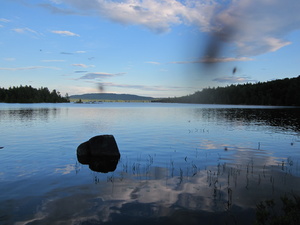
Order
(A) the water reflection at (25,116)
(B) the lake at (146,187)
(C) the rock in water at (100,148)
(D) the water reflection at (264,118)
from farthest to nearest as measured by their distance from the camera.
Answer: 1. (A) the water reflection at (25,116)
2. (D) the water reflection at (264,118)
3. (C) the rock in water at (100,148)
4. (B) the lake at (146,187)

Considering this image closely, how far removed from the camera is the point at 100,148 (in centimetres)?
2066

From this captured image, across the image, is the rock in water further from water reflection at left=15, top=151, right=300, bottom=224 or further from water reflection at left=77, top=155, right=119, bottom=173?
water reflection at left=15, top=151, right=300, bottom=224

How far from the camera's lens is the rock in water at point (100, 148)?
2048 centimetres

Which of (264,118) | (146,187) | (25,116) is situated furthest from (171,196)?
(25,116)

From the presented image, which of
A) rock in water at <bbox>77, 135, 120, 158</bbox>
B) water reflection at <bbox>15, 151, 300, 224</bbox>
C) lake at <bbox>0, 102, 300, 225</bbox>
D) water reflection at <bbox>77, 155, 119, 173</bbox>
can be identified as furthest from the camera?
rock in water at <bbox>77, 135, 120, 158</bbox>

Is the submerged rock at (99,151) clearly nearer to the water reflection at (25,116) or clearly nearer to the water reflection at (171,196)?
the water reflection at (171,196)

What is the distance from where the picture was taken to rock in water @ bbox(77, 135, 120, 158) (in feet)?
67.2

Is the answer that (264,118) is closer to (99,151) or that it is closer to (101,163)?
(99,151)

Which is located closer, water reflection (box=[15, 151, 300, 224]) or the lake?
water reflection (box=[15, 151, 300, 224])

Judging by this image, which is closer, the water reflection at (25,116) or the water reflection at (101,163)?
the water reflection at (101,163)

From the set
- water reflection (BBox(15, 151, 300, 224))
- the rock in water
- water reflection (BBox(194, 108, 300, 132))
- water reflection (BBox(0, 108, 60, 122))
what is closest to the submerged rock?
the rock in water

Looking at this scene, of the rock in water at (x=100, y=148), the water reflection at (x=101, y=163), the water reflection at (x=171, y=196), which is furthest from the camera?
the rock in water at (x=100, y=148)

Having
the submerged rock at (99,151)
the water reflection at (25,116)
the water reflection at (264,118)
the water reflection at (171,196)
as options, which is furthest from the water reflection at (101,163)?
the water reflection at (25,116)

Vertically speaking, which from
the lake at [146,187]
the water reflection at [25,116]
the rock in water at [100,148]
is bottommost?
the water reflection at [25,116]
